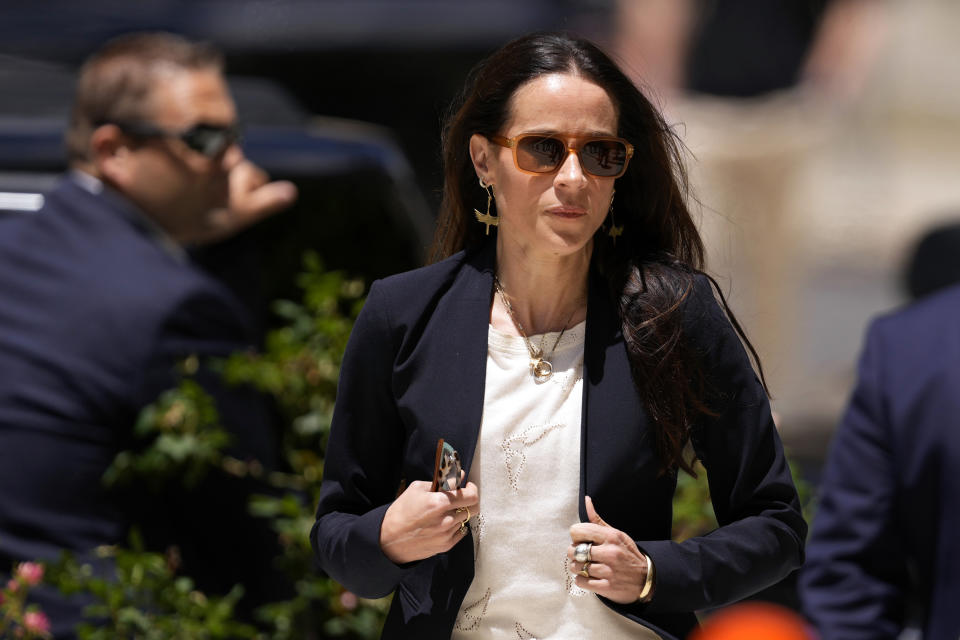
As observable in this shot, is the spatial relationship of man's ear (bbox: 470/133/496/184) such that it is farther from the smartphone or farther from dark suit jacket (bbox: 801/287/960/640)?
dark suit jacket (bbox: 801/287/960/640)

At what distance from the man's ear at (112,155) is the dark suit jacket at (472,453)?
1928 mm

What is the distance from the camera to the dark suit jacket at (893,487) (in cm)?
279

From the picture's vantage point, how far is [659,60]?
701 centimetres

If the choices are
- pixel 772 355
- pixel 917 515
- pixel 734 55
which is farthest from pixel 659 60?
pixel 772 355

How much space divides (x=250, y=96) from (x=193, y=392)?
211cm

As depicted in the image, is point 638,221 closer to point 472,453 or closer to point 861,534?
point 472,453

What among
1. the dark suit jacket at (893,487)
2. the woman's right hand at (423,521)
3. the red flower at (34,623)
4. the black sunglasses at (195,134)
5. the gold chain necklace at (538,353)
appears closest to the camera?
the woman's right hand at (423,521)

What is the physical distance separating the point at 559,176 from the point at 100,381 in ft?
5.73

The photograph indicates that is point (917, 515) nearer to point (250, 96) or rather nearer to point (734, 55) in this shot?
point (250, 96)

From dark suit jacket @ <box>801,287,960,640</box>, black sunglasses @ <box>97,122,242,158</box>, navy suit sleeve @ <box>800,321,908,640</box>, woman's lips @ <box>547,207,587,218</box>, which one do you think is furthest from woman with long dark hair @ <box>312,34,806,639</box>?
black sunglasses @ <box>97,122,242,158</box>

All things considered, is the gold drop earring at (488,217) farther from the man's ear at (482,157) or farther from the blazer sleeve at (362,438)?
the blazer sleeve at (362,438)

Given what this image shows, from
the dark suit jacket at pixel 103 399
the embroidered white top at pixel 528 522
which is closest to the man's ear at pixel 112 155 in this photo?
the dark suit jacket at pixel 103 399

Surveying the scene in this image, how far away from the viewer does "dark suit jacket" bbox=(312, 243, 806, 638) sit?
1608mm

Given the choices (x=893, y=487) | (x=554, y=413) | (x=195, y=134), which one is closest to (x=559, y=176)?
(x=554, y=413)
